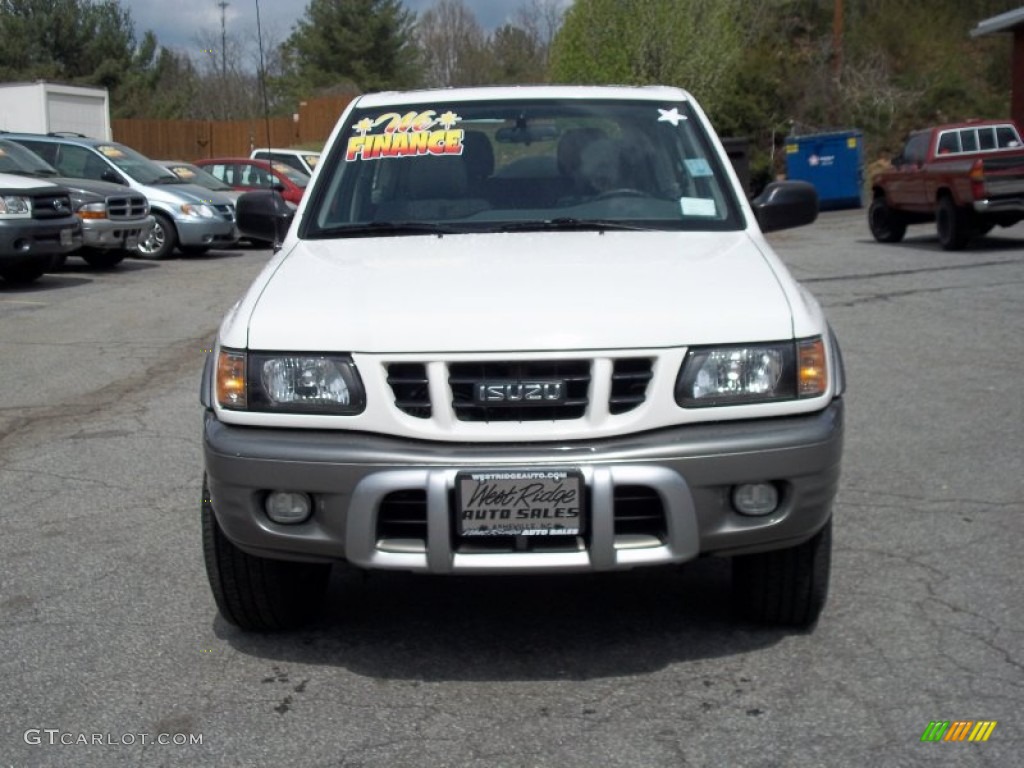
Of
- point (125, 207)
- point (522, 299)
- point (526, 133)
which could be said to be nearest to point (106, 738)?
point (522, 299)

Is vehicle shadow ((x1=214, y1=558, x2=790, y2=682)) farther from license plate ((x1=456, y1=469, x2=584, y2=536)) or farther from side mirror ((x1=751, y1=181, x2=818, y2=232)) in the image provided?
side mirror ((x1=751, y1=181, x2=818, y2=232))

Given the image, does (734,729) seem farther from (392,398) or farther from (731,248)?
(731,248)

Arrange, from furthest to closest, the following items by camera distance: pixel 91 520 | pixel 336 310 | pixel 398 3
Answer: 1. pixel 398 3
2. pixel 91 520
3. pixel 336 310

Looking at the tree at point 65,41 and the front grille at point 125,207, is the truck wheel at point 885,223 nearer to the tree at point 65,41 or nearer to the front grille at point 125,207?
the front grille at point 125,207

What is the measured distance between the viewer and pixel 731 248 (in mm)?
4438

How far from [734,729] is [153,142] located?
40693 mm

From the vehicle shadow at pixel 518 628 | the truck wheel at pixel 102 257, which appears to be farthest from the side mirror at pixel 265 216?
the truck wheel at pixel 102 257

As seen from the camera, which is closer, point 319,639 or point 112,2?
point 319,639

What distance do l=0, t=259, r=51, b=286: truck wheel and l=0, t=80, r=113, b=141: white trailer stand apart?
1504 centimetres

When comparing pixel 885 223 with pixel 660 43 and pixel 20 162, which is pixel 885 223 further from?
pixel 660 43

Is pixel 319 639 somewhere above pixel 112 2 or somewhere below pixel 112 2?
below

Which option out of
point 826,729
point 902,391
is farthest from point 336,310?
point 902,391

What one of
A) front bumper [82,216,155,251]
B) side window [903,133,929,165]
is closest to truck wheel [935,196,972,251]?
side window [903,133,929,165]

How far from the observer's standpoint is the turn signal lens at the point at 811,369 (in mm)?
3768
